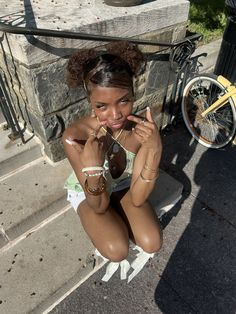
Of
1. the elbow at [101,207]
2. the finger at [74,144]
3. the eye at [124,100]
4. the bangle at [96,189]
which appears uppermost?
the eye at [124,100]

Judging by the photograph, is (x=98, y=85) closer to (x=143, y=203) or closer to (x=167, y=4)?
(x=143, y=203)

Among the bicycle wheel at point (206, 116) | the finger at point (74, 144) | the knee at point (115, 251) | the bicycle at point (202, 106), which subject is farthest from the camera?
the bicycle wheel at point (206, 116)

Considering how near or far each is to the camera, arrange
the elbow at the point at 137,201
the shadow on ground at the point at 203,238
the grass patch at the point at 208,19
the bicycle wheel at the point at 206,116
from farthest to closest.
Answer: the grass patch at the point at 208,19
the bicycle wheel at the point at 206,116
the shadow on ground at the point at 203,238
the elbow at the point at 137,201

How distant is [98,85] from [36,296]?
175 centimetres

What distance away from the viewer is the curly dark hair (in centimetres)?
186

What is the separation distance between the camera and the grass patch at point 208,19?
5.62 meters

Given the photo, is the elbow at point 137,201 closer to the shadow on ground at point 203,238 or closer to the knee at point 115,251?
the knee at point 115,251

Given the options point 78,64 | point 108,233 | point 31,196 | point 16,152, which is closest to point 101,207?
point 108,233

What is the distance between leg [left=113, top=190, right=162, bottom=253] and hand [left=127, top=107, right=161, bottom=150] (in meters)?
0.63

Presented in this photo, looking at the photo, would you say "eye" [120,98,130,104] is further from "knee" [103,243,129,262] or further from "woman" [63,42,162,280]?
"knee" [103,243,129,262]

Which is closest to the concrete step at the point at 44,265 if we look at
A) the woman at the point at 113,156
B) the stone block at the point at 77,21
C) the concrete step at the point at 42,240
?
the concrete step at the point at 42,240

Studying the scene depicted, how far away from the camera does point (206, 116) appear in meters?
4.04

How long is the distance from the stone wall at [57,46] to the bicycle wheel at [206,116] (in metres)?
0.88

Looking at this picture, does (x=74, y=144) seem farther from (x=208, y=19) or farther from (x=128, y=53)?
(x=208, y=19)
